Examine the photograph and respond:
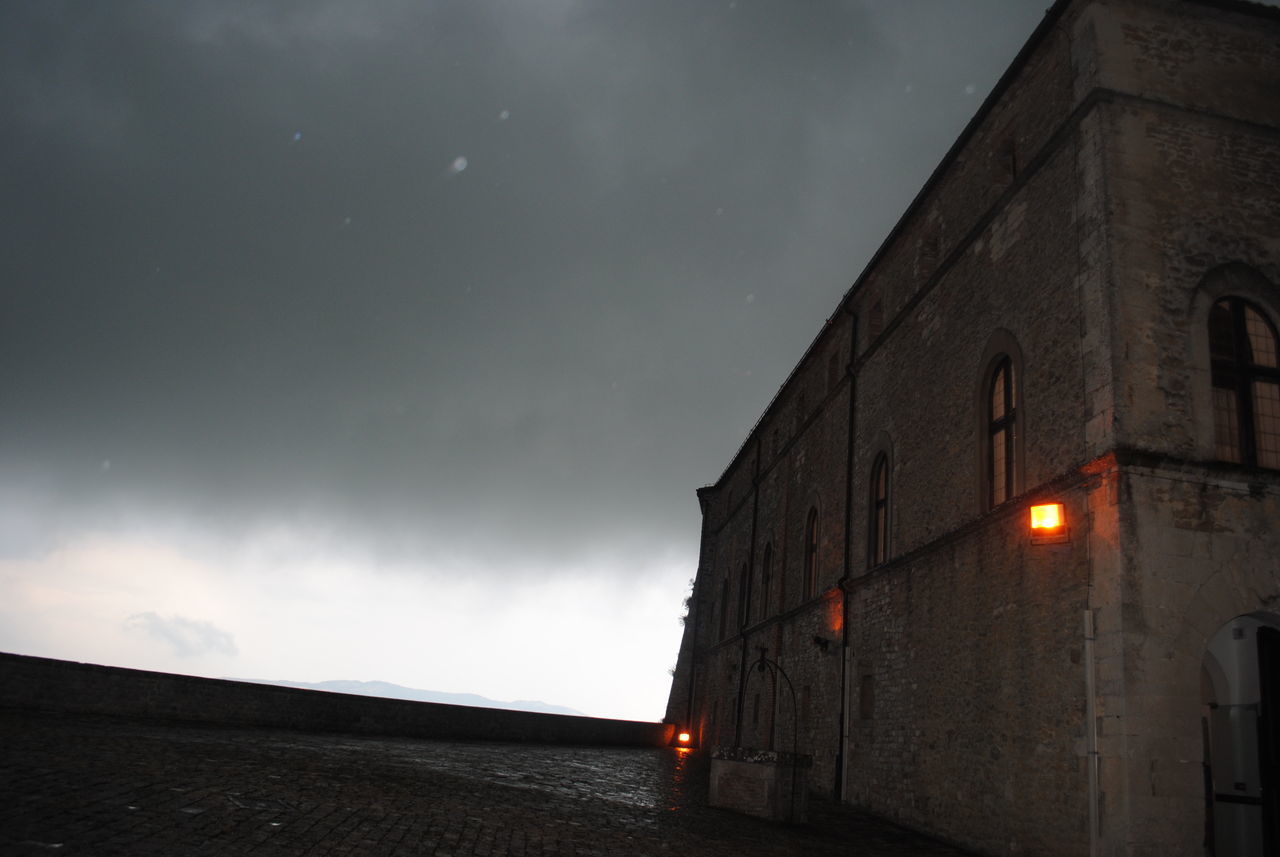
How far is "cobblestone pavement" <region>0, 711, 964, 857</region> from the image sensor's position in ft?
22.2

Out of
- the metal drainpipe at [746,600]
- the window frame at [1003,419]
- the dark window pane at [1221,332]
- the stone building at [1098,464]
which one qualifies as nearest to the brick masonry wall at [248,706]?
the metal drainpipe at [746,600]

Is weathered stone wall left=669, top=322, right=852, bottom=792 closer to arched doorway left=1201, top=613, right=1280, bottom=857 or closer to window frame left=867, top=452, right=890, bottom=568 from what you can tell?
window frame left=867, top=452, right=890, bottom=568

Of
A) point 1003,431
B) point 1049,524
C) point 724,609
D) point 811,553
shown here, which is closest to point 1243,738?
point 1049,524

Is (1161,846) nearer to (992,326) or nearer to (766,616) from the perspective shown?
(992,326)

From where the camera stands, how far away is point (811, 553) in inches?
822

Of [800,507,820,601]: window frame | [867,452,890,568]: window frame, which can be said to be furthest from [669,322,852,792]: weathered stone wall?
[867,452,890,568]: window frame

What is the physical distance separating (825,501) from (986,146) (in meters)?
9.19

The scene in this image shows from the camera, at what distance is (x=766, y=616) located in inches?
960

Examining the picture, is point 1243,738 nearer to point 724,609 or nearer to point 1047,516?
point 1047,516

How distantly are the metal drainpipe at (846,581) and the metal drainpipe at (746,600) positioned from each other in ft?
30.3

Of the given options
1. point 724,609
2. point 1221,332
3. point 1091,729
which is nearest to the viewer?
A: point 1091,729

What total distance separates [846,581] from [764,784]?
5.88m

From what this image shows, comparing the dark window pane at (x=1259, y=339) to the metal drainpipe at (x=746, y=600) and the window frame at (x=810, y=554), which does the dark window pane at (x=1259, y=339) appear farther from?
the metal drainpipe at (x=746, y=600)

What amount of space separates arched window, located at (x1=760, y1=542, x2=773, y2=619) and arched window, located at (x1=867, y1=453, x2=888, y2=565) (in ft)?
28.4
